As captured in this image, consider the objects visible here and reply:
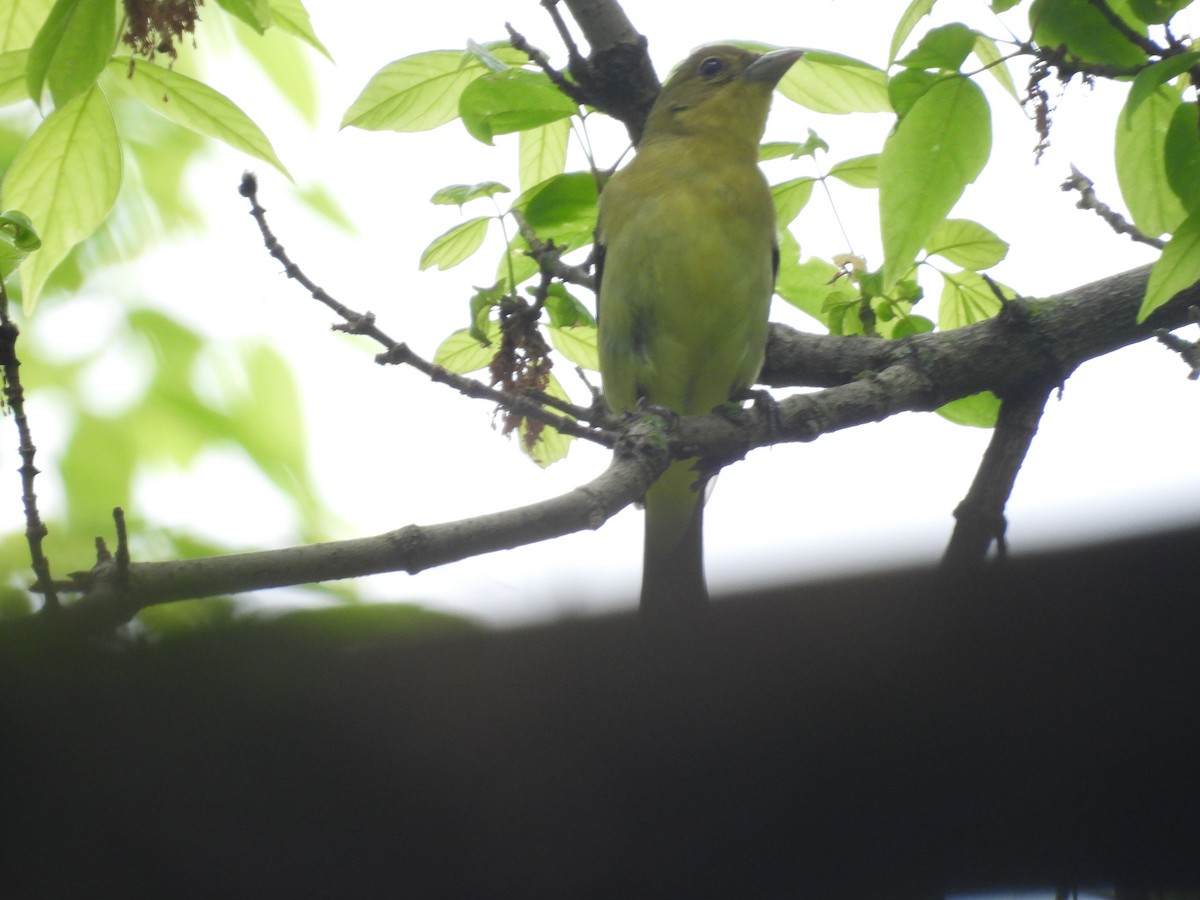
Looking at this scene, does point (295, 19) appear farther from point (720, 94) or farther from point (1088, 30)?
point (720, 94)

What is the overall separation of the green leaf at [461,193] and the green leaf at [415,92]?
168mm

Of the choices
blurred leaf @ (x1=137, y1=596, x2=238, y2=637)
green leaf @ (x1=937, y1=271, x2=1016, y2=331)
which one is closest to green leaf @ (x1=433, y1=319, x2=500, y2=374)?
green leaf @ (x1=937, y1=271, x2=1016, y2=331)

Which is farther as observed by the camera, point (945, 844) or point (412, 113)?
point (412, 113)

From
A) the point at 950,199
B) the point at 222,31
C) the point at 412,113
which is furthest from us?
the point at 222,31

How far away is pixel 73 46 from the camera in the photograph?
2.00 metres

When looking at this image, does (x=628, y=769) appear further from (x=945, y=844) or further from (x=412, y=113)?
(x=412, y=113)

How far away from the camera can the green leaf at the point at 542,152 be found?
3363 mm

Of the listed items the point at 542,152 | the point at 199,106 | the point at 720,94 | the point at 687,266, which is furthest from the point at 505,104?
the point at 720,94

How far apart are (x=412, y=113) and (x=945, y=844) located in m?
2.26

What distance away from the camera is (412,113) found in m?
2.91

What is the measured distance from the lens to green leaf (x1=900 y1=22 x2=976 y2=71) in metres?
2.23

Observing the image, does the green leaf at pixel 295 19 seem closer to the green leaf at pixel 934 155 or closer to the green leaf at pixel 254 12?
the green leaf at pixel 254 12

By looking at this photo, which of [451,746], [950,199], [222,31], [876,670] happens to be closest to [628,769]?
[451,746]

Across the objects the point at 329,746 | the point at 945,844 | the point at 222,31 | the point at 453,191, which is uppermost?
the point at 222,31
